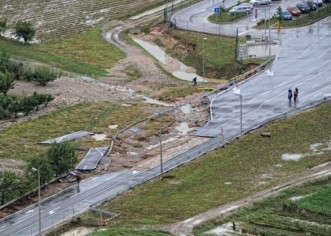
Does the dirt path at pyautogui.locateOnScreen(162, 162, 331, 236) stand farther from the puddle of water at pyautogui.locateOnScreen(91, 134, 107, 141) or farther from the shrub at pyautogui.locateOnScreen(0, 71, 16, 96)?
the shrub at pyautogui.locateOnScreen(0, 71, 16, 96)

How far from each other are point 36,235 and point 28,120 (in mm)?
37068

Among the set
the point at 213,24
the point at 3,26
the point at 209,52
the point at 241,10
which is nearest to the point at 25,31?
the point at 3,26

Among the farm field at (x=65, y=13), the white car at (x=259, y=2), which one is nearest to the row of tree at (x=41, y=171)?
the farm field at (x=65, y=13)

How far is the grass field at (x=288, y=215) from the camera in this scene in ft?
290

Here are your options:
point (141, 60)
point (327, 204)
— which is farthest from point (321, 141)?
point (141, 60)

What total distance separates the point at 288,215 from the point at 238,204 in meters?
5.04

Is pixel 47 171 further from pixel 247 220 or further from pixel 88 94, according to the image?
pixel 88 94

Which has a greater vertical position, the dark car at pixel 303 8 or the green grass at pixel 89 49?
the dark car at pixel 303 8

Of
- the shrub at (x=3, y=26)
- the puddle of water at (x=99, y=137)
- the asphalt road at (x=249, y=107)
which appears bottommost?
the shrub at (x=3, y=26)

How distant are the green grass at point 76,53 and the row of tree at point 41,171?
40988 millimetres

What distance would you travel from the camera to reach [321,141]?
369ft

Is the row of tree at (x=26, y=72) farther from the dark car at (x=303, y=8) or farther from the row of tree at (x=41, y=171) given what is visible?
the dark car at (x=303, y=8)

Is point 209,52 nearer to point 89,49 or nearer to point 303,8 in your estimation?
point 89,49

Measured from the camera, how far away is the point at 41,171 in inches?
4107
